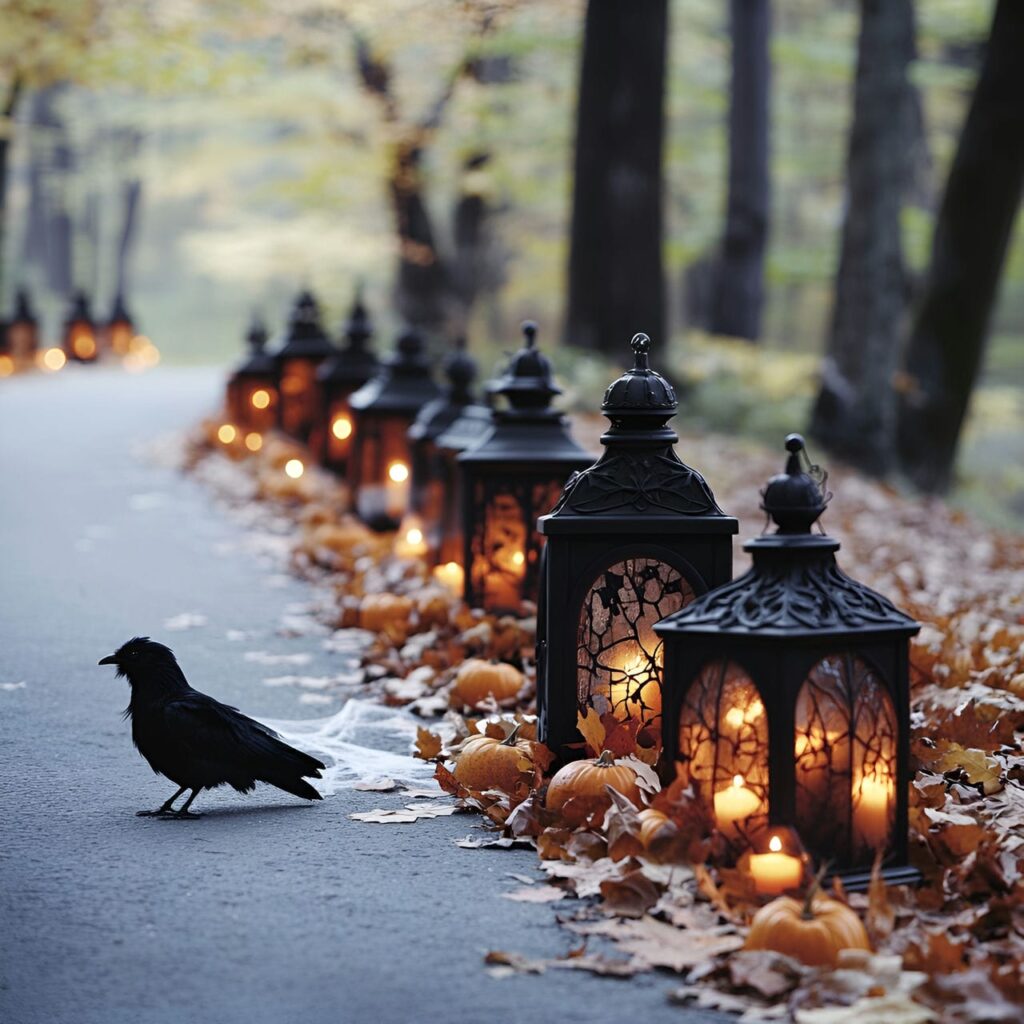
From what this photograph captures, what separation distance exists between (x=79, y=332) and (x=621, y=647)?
27.1 meters

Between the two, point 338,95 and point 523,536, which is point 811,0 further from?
point 523,536

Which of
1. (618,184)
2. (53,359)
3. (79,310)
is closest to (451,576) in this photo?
(618,184)

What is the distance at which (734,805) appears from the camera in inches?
172

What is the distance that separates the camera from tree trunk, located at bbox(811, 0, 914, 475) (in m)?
17.6

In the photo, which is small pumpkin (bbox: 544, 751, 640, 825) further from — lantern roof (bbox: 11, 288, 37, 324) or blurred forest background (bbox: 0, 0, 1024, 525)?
lantern roof (bbox: 11, 288, 37, 324)

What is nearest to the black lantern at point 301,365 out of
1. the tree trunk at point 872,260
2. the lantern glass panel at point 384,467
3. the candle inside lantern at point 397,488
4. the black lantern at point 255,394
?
the black lantern at point 255,394

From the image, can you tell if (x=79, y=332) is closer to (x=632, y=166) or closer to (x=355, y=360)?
(x=632, y=166)

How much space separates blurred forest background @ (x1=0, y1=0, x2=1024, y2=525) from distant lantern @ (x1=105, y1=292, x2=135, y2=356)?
110 inches

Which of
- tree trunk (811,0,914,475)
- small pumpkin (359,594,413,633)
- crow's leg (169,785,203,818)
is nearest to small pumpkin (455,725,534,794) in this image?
crow's leg (169,785,203,818)

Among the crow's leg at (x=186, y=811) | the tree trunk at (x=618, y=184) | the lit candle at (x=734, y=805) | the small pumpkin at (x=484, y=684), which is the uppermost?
the tree trunk at (x=618, y=184)

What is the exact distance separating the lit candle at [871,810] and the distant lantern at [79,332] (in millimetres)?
28120

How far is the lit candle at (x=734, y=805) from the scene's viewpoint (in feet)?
14.3

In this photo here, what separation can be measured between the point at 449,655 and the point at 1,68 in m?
20.3

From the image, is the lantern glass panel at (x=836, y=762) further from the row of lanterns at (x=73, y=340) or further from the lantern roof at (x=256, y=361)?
the row of lanterns at (x=73, y=340)
